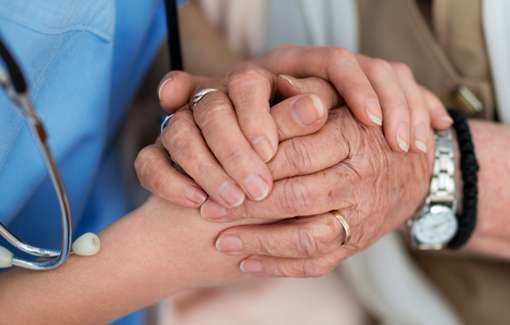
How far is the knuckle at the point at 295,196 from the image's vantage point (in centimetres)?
69

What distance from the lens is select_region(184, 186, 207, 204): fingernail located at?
0.69 meters

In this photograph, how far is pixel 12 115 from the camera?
71cm

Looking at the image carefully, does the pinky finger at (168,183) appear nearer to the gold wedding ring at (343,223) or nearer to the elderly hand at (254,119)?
the elderly hand at (254,119)

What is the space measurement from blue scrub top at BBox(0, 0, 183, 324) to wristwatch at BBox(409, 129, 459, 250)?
1.45 feet

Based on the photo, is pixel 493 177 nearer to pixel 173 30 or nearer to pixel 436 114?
pixel 436 114

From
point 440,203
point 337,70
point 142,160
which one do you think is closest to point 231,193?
point 142,160

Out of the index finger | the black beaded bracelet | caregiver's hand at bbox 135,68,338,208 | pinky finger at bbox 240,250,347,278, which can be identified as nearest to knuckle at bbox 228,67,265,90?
caregiver's hand at bbox 135,68,338,208

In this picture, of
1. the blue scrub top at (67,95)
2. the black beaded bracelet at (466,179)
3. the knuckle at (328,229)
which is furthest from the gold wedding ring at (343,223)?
the blue scrub top at (67,95)

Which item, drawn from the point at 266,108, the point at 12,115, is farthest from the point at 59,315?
the point at 266,108

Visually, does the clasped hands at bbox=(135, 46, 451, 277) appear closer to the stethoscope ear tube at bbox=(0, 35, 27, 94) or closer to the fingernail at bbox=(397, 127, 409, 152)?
the fingernail at bbox=(397, 127, 409, 152)

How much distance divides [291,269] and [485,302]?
43cm

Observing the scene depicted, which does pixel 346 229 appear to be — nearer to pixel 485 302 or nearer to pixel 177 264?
pixel 177 264

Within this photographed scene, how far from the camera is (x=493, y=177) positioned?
86cm

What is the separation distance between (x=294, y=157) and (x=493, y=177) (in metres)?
0.34
